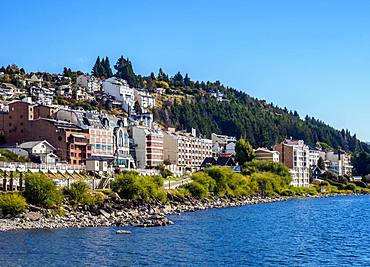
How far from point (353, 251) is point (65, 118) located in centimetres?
6691

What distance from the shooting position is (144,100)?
178m

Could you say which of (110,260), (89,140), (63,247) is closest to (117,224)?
(63,247)

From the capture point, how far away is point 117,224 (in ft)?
192

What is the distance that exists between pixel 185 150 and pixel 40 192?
74.1 meters

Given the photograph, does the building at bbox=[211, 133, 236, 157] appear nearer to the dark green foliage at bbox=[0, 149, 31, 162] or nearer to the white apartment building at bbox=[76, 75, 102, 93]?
the white apartment building at bbox=[76, 75, 102, 93]

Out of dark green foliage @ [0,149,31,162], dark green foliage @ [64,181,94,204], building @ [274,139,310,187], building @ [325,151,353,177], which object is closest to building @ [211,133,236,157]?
building @ [274,139,310,187]

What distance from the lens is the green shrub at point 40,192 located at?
59481 millimetres

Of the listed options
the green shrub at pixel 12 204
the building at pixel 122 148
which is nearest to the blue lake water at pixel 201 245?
the green shrub at pixel 12 204

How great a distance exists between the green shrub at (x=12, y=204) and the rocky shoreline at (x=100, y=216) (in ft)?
1.62

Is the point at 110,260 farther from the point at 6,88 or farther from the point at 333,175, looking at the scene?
the point at 333,175

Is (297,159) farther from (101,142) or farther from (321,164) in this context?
(101,142)

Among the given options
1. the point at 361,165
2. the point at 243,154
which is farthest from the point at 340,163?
the point at 243,154

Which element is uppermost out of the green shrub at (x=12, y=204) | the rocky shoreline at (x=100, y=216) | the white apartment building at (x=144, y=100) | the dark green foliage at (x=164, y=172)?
the white apartment building at (x=144, y=100)

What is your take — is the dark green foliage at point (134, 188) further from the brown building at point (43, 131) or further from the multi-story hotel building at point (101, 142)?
the multi-story hotel building at point (101, 142)
